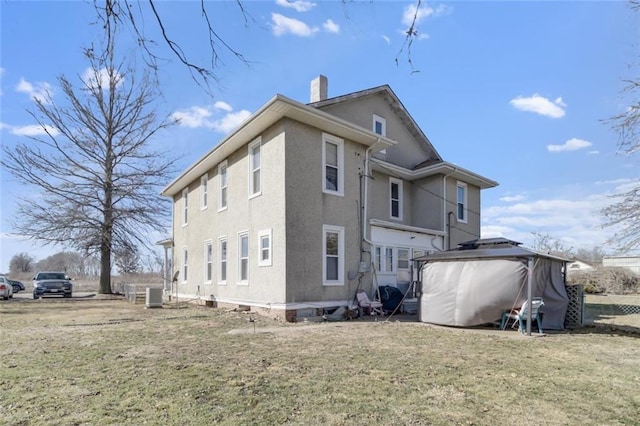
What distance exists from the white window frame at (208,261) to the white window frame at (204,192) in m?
1.71

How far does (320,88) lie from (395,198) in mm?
5703

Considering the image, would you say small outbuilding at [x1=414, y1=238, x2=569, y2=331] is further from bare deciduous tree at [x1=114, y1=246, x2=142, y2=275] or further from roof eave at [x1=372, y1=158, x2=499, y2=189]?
bare deciduous tree at [x1=114, y1=246, x2=142, y2=275]

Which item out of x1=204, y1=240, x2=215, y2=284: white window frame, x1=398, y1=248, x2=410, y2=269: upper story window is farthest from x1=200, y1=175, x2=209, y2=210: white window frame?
x1=398, y1=248, x2=410, y2=269: upper story window

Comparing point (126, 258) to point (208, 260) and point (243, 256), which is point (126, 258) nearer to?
point (208, 260)

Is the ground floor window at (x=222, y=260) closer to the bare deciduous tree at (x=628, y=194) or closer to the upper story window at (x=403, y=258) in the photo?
the upper story window at (x=403, y=258)

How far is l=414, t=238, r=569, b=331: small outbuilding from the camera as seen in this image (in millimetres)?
10102

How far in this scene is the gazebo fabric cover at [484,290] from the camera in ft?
33.3

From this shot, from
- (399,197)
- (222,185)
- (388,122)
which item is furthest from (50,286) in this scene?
(388,122)

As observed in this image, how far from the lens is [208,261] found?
16.8 meters

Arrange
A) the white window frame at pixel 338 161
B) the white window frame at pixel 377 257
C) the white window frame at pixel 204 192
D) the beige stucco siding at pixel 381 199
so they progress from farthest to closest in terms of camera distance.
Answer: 1. the white window frame at pixel 204 192
2. the beige stucco siding at pixel 381 199
3. the white window frame at pixel 377 257
4. the white window frame at pixel 338 161

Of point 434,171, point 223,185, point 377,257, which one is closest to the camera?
point 377,257

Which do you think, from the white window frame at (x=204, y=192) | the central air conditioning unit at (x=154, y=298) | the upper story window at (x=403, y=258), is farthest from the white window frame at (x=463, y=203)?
the central air conditioning unit at (x=154, y=298)

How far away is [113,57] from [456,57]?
296cm

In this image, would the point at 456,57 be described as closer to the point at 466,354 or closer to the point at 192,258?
the point at 466,354
